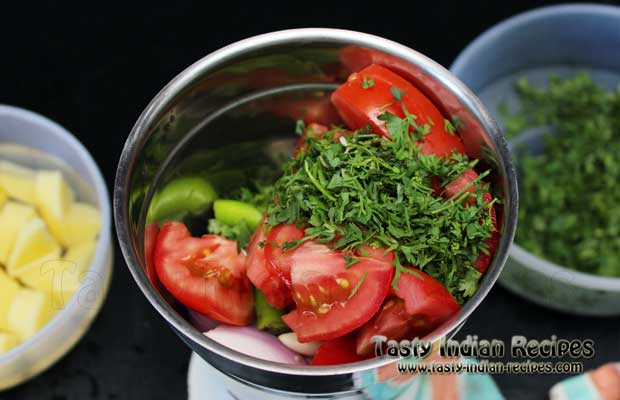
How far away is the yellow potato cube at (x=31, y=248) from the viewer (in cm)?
116

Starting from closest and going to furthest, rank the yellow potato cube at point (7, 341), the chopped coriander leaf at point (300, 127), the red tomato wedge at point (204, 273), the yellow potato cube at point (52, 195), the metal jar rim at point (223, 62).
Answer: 1. the metal jar rim at point (223, 62)
2. the red tomato wedge at point (204, 273)
3. the chopped coriander leaf at point (300, 127)
4. the yellow potato cube at point (7, 341)
5. the yellow potato cube at point (52, 195)

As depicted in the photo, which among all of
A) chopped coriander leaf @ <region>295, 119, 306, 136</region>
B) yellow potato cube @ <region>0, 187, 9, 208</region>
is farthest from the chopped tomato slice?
yellow potato cube @ <region>0, 187, 9, 208</region>

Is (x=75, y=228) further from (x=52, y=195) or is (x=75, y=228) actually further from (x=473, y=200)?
(x=473, y=200)

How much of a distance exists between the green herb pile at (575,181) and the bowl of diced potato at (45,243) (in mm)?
706

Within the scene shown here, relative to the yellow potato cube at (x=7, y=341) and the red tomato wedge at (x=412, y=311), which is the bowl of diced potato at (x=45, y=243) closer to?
the yellow potato cube at (x=7, y=341)

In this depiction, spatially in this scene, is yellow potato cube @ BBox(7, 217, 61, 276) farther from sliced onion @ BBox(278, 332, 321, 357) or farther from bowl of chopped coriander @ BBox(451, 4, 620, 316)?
bowl of chopped coriander @ BBox(451, 4, 620, 316)

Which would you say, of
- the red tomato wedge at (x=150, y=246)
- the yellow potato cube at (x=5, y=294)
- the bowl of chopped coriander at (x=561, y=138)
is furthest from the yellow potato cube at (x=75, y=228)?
the bowl of chopped coriander at (x=561, y=138)

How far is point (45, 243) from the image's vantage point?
1.18m

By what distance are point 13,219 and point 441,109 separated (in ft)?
2.33

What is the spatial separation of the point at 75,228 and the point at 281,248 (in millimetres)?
529

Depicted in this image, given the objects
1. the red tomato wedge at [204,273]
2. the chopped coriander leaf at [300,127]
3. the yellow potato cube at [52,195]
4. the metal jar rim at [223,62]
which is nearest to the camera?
the metal jar rim at [223,62]

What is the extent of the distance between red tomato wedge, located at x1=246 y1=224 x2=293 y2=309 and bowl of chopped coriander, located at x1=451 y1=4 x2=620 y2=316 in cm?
41

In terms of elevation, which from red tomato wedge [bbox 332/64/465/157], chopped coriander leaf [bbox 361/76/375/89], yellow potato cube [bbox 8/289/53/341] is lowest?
yellow potato cube [bbox 8/289/53/341]

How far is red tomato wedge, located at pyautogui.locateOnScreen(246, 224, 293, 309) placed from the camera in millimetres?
840
